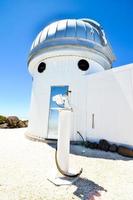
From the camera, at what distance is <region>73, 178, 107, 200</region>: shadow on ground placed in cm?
307

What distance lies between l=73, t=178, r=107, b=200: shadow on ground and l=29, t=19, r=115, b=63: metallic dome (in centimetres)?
705

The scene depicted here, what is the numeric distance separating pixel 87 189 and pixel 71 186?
1.23 ft

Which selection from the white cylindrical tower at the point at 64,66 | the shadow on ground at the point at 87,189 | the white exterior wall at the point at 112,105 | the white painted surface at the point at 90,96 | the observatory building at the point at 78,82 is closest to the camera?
the shadow on ground at the point at 87,189

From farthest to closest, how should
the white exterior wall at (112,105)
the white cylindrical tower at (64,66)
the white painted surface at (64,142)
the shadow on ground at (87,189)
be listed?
the white cylindrical tower at (64,66), the white exterior wall at (112,105), the white painted surface at (64,142), the shadow on ground at (87,189)

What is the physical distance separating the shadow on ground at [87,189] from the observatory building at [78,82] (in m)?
3.78

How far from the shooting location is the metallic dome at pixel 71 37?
8.55 metres

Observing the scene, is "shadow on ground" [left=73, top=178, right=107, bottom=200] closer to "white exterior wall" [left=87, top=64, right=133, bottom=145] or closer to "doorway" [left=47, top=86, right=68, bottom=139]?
"white exterior wall" [left=87, top=64, right=133, bottom=145]

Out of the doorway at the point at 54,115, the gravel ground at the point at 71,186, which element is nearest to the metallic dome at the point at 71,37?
the doorway at the point at 54,115

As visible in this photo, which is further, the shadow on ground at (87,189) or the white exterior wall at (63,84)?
the white exterior wall at (63,84)

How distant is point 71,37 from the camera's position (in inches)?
338

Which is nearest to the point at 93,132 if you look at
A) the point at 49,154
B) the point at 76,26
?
the point at 49,154

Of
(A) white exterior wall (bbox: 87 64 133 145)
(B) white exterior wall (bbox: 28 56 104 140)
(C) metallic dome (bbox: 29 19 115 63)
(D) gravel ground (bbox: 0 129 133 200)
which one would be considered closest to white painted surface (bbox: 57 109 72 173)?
(D) gravel ground (bbox: 0 129 133 200)

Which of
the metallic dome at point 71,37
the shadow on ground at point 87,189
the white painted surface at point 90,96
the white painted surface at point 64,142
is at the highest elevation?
the metallic dome at point 71,37

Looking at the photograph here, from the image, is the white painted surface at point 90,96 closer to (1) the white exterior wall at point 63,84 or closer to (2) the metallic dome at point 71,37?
(1) the white exterior wall at point 63,84
